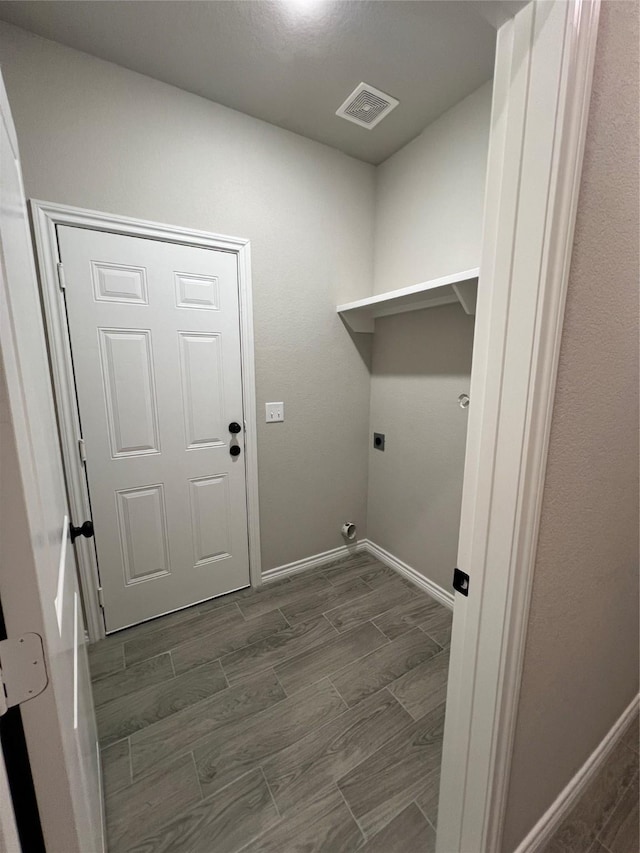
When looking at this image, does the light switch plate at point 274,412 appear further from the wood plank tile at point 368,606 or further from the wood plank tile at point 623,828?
the wood plank tile at point 623,828

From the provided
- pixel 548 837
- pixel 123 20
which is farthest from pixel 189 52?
pixel 548 837

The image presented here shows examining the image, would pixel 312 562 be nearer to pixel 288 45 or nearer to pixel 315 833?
pixel 315 833

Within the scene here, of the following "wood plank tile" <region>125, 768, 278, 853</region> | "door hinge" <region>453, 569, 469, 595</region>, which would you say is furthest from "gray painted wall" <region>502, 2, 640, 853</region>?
"wood plank tile" <region>125, 768, 278, 853</region>

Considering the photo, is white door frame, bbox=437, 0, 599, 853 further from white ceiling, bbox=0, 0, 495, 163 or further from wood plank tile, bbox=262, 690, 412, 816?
white ceiling, bbox=0, 0, 495, 163

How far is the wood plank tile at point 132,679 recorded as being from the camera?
5.10ft

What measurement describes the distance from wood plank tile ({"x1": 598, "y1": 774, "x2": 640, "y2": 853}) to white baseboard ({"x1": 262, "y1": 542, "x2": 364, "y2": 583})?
5.58 feet

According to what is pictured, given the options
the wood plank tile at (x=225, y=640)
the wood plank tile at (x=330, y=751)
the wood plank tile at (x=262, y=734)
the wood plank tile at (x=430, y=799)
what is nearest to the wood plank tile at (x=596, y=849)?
the wood plank tile at (x=430, y=799)

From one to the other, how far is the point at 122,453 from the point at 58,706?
1510 mm

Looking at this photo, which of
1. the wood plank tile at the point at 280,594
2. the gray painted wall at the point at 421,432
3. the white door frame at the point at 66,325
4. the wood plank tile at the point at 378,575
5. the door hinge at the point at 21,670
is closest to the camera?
the door hinge at the point at 21,670

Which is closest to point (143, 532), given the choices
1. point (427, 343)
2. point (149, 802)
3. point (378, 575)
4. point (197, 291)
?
point (149, 802)

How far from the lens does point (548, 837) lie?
1070mm

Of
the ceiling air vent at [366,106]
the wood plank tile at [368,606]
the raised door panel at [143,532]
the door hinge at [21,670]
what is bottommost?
the wood plank tile at [368,606]

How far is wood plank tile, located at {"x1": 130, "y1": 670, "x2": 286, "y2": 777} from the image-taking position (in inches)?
52.0

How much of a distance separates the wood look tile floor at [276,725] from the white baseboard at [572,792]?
289 millimetres
